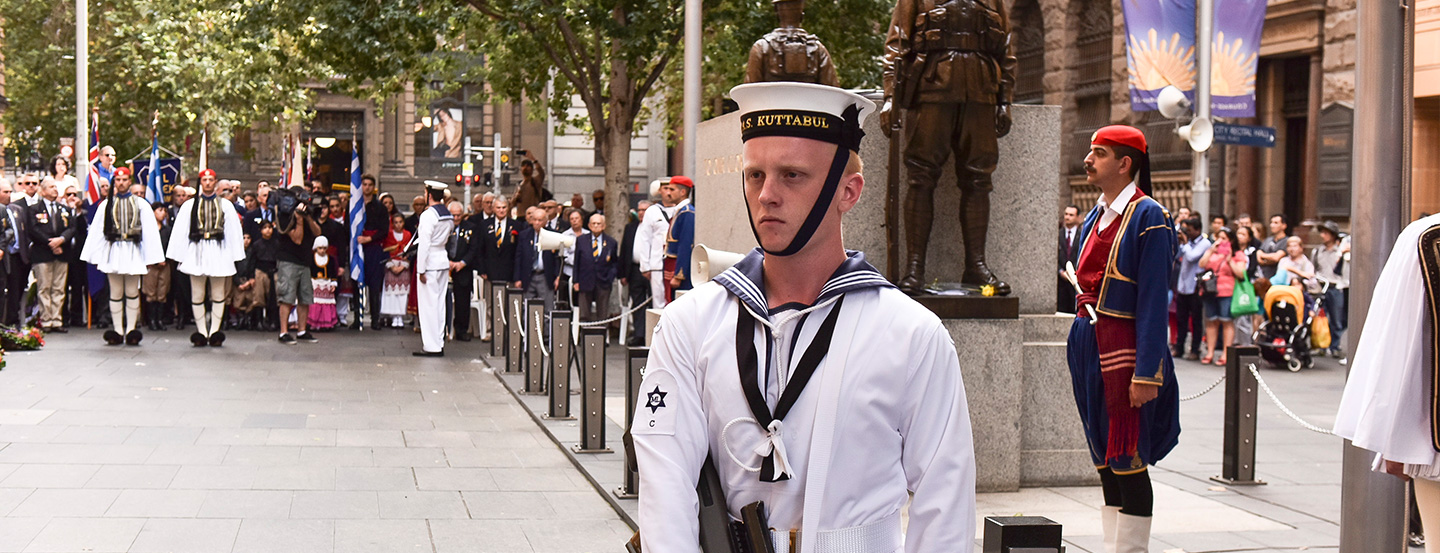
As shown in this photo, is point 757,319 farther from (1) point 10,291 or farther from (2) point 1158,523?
(1) point 10,291

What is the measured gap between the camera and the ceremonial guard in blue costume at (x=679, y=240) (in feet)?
49.0

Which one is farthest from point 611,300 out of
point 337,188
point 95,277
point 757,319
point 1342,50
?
point 757,319

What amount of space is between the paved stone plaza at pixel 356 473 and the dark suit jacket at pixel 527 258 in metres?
4.48

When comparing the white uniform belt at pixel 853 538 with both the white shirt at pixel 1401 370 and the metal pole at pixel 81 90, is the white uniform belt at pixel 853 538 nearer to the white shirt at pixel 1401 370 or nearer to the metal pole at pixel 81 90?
the white shirt at pixel 1401 370

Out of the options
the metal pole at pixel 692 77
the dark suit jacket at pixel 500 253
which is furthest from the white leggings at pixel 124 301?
the metal pole at pixel 692 77

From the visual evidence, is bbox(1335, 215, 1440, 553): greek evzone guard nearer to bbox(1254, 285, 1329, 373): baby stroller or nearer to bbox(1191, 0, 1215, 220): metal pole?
bbox(1254, 285, 1329, 373): baby stroller

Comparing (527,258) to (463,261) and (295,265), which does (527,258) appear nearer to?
(463,261)

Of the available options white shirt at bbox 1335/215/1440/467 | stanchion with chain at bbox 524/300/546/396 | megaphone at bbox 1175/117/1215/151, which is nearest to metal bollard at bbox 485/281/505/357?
stanchion with chain at bbox 524/300/546/396

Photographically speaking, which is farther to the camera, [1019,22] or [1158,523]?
[1019,22]

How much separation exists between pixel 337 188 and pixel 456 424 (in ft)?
41.3

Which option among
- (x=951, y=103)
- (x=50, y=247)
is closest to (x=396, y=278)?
(x=50, y=247)

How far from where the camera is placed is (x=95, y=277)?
1966 centimetres

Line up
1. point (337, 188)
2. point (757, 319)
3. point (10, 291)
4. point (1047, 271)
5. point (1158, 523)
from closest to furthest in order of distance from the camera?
point (757, 319) → point (1158, 523) → point (1047, 271) → point (10, 291) → point (337, 188)

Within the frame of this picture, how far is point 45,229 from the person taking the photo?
18750 millimetres
